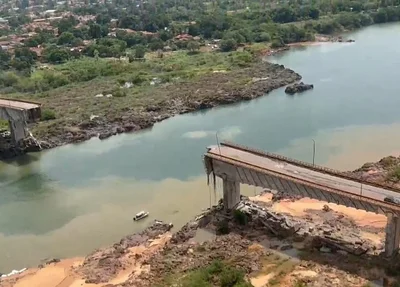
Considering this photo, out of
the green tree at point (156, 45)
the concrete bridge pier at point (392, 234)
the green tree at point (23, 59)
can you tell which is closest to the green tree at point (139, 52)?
the green tree at point (156, 45)

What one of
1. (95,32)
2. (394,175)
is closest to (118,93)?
(394,175)

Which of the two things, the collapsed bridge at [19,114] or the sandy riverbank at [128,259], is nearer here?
the sandy riverbank at [128,259]

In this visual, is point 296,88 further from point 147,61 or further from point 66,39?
point 66,39

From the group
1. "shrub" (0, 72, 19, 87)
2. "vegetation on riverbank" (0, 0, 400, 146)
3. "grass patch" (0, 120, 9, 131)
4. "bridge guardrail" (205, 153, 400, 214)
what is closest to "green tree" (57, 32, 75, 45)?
"vegetation on riverbank" (0, 0, 400, 146)

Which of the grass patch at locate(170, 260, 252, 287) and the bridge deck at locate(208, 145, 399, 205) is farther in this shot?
the bridge deck at locate(208, 145, 399, 205)

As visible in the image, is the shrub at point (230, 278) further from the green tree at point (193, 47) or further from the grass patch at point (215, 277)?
the green tree at point (193, 47)

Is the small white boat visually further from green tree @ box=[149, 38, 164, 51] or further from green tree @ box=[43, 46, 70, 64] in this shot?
green tree @ box=[149, 38, 164, 51]

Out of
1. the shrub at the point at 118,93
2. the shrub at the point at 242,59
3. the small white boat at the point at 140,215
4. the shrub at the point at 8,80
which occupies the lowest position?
the small white boat at the point at 140,215
